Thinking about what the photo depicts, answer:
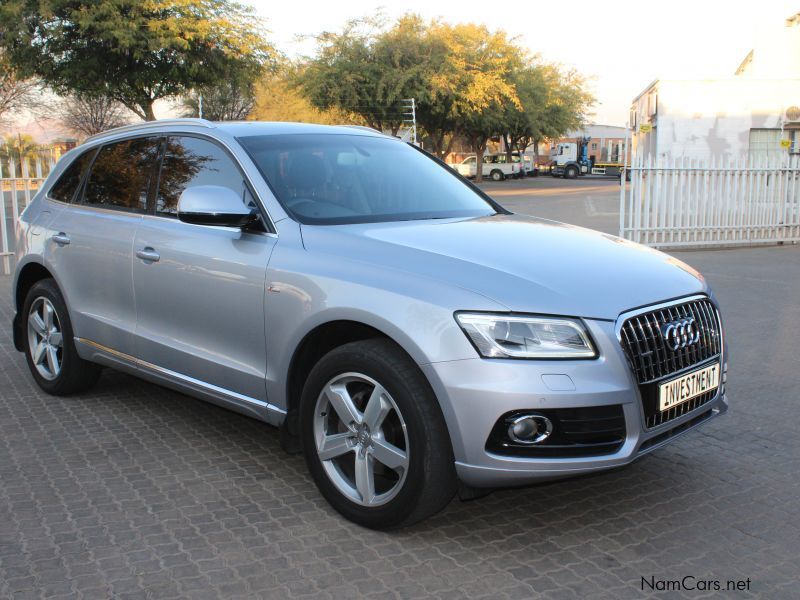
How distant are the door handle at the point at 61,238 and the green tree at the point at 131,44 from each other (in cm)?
2033

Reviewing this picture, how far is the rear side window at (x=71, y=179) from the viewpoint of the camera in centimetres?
555

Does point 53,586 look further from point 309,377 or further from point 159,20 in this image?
point 159,20

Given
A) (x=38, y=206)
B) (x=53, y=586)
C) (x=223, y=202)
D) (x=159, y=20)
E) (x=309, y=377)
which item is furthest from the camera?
(x=159, y=20)

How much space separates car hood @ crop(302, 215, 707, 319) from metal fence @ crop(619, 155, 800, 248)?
405 inches

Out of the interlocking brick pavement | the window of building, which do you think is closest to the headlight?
the interlocking brick pavement

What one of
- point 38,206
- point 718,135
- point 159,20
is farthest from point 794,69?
point 38,206

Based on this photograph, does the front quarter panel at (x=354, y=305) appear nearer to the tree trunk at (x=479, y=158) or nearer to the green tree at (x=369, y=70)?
the green tree at (x=369, y=70)

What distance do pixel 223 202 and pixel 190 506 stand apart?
1438 millimetres

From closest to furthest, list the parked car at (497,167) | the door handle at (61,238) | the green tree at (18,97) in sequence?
the door handle at (61,238) → the green tree at (18,97) → the parked car at (497,167)

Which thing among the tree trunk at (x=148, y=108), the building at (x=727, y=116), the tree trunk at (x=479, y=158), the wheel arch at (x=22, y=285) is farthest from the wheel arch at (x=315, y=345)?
the tree trunk at (x=479, y=158)

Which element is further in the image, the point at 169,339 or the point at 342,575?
the point at 169,339

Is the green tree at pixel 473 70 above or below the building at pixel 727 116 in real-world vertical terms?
above

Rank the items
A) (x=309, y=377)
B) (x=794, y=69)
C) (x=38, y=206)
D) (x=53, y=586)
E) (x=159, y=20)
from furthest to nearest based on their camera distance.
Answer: (x=794, y=69) → (x=159, y=20) → (x=38, y=206) → (x=309, y=377) → (x=53, y=586)

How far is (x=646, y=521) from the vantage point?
3.69 metres
